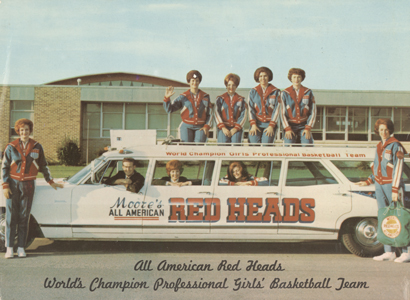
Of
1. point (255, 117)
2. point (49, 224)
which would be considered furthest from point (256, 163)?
point (49, 224)

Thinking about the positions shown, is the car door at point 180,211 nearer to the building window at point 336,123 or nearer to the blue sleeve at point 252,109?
the blue sleeve at point 252,109

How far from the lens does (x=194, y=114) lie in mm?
7246

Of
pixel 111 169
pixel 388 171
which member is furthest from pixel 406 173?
pixel 111 169

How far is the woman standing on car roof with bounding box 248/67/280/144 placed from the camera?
7.20 metres

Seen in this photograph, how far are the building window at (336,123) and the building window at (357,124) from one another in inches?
15.5

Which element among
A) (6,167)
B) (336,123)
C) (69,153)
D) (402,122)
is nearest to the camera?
(6,167)

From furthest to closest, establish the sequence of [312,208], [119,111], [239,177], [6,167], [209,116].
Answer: [119,111] < [209,116] < [239,177] < [312,208] < [6,167]

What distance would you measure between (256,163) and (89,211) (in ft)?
8.21

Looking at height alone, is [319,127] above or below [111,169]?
above

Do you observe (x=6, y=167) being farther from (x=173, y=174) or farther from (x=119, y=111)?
(x=119, y=111)

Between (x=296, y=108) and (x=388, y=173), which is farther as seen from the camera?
(x=296, y=108)

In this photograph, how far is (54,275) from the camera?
488 cm

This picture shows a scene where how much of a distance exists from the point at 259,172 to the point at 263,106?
1545 millimetres

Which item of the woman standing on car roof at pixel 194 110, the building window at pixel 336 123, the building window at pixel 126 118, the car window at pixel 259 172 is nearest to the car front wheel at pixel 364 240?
the car window at pixel 259 172
